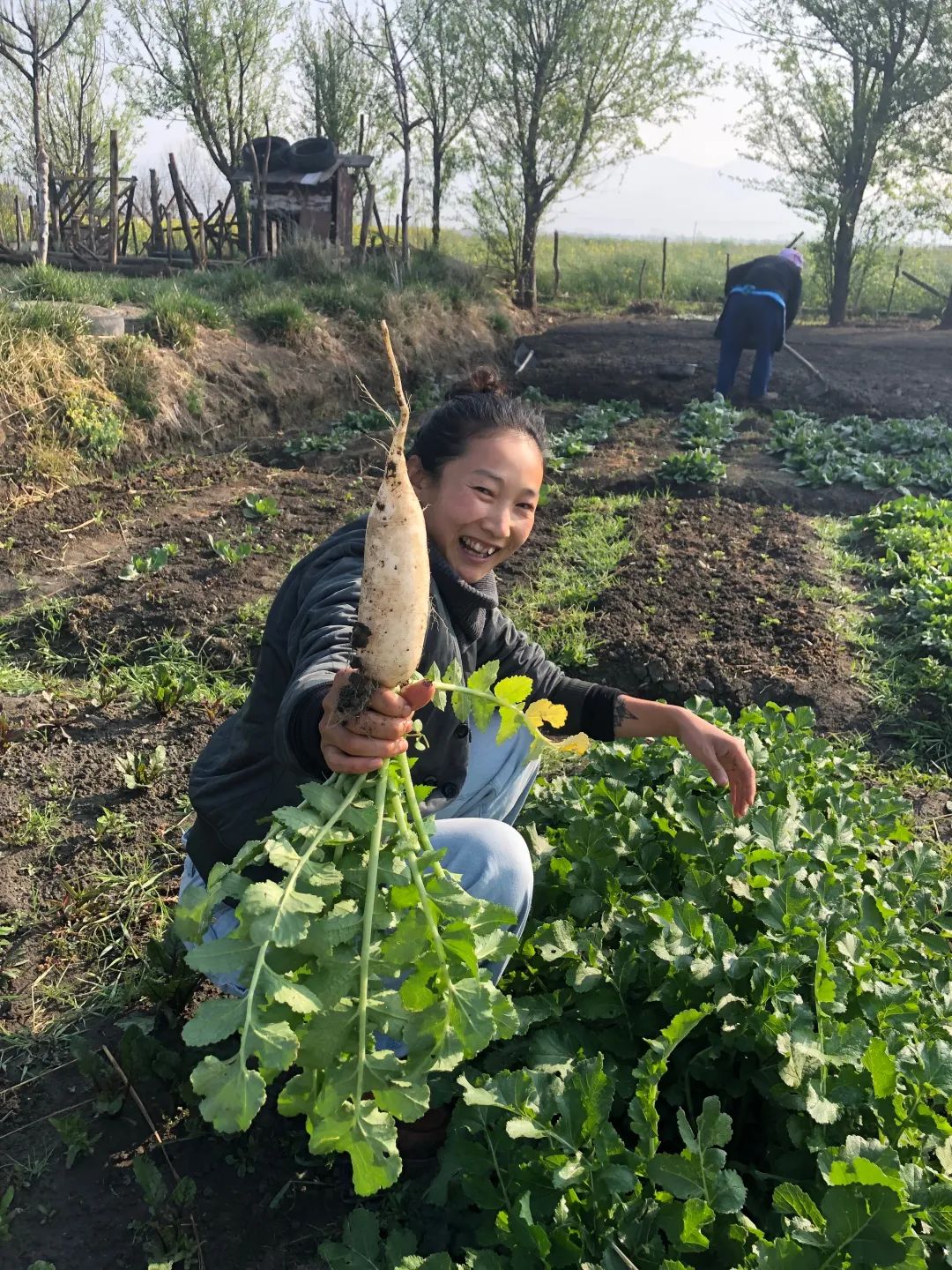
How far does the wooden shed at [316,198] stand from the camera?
17.4 m

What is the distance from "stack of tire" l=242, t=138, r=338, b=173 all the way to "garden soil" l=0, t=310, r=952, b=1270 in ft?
36.2

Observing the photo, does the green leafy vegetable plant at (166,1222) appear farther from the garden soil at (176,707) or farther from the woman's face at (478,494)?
the woman's face at (478,494)

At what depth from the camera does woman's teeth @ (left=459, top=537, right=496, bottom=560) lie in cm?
233

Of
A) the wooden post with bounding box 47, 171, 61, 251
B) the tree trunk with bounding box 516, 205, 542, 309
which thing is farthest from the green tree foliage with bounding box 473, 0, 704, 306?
the wooden post with bounding box 47, 171, 61, 251

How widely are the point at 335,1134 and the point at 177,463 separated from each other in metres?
6.98

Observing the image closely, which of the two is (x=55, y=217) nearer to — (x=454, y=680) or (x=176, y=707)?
(x=176, y=707)

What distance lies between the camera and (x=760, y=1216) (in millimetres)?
1728

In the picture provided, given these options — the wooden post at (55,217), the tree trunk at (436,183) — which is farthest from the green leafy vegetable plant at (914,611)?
the tree trunk at (436,183)

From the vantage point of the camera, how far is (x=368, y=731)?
153cm

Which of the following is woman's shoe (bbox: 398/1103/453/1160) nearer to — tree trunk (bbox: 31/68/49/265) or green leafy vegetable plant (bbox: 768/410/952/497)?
green leafy vegetable plant (bbox: 768/410/952/497)

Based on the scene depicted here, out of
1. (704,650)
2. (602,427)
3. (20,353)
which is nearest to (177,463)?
(20,353)

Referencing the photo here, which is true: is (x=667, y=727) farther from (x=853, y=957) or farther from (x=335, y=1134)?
(x=335, y=1134)

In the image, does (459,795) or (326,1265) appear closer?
(326,1265)

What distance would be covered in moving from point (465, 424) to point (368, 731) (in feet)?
3.45
